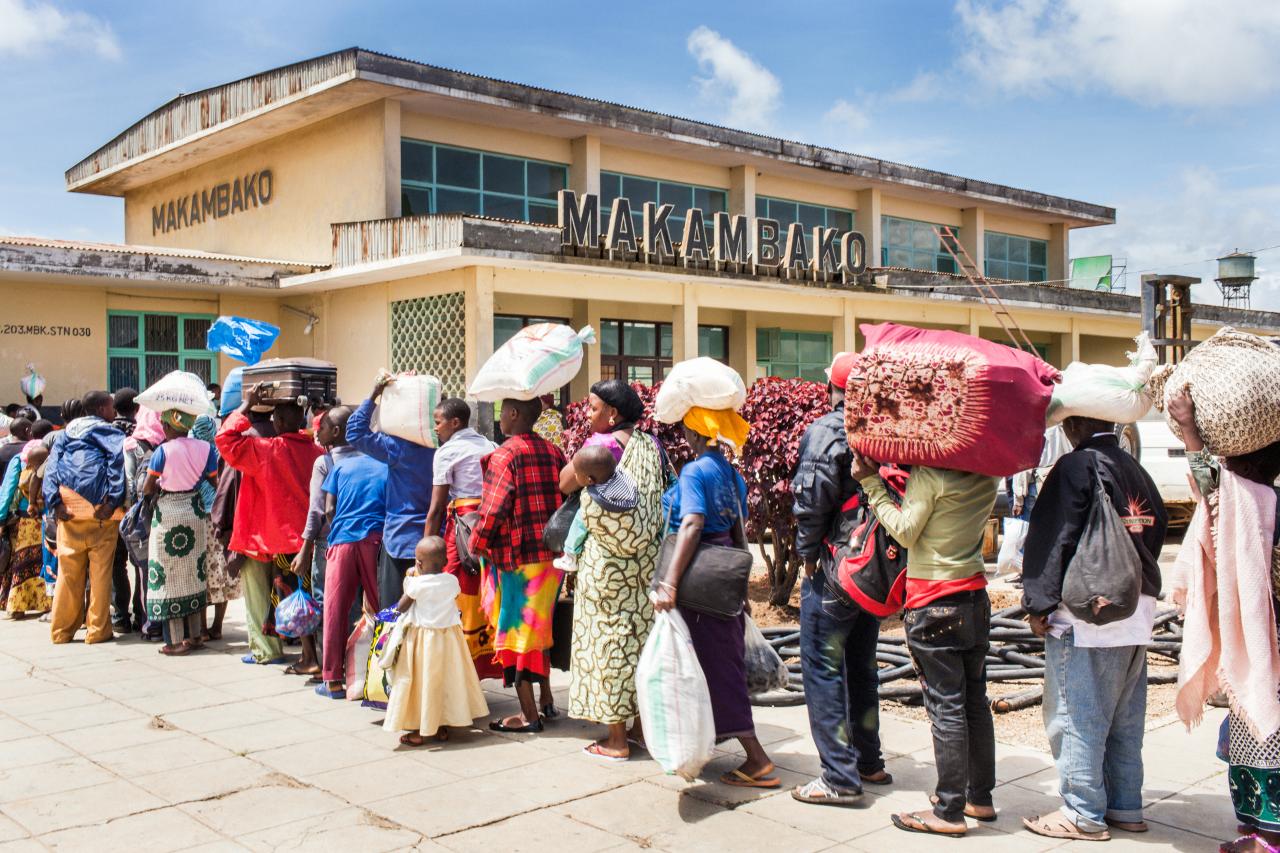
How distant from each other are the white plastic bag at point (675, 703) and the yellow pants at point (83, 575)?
17.4ft

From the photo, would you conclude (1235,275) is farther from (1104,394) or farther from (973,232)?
(1104,394)

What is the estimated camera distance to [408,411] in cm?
632

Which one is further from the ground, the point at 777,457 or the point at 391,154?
the point at 391,154

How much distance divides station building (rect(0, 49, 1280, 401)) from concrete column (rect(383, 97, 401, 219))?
0.11ft

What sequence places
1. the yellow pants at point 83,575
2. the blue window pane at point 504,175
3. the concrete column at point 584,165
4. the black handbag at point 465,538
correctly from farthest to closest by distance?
1. the concrete column at point 584,165
2. the blue window pane at point 504,175
3. the yellow pants at point 83,575
4. the black handbag at point 465,538

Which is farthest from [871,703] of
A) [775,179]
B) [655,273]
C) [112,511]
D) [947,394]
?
[775,179]

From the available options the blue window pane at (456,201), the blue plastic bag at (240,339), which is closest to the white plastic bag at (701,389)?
the blue plastic bag at (240,339)

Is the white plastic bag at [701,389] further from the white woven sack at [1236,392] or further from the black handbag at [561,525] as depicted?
the white woven sack at [1236,392]

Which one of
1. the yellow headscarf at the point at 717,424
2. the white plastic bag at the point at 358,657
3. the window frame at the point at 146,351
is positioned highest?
the window frame at the point at 146,351

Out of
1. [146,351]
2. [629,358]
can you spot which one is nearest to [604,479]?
[146,351]

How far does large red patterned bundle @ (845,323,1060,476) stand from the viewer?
13.1ft

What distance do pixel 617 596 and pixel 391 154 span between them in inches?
585

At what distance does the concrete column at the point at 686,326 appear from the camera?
20.2 meters

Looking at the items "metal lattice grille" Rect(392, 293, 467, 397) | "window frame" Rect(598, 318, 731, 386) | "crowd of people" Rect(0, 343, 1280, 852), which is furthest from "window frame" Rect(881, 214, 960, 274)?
"crowd of people" Rect(0, 343, 1280, 852)
